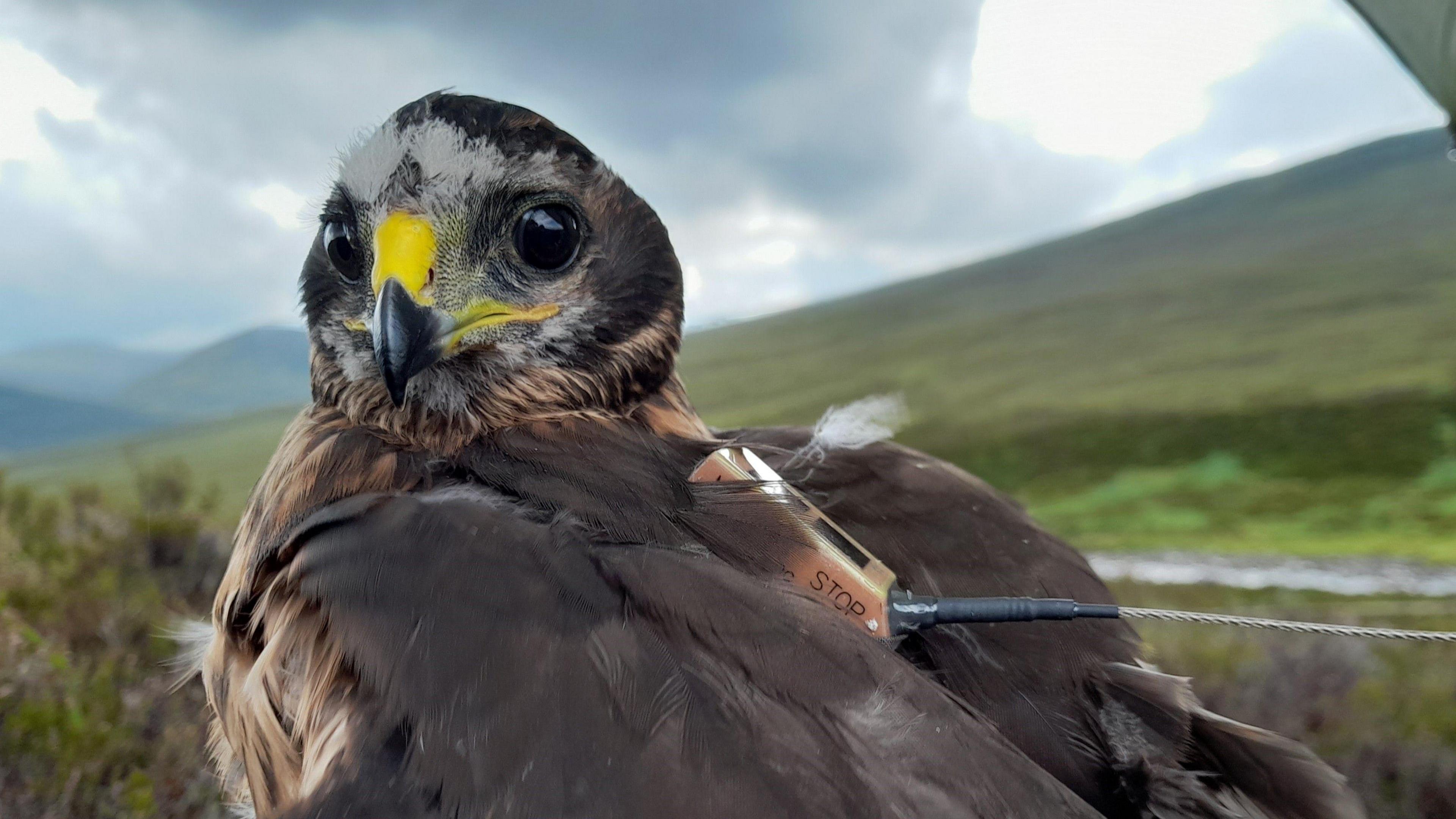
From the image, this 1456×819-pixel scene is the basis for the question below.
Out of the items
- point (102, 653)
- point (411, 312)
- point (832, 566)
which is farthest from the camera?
point (102, 653)

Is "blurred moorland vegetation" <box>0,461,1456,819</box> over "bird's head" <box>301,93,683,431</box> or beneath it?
beneath

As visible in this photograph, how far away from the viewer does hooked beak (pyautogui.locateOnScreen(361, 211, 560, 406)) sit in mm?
1376

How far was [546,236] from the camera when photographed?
1588 mm

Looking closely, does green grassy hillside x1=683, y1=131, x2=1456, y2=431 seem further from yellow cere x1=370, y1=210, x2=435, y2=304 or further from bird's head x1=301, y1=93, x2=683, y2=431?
yellow cere x1=370, y1=210, x2=435, y2=304

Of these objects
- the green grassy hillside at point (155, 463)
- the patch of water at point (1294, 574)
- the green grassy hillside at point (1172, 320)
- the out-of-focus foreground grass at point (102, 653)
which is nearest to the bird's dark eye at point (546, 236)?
the out-of-focus foreground grass at point (102, 653)

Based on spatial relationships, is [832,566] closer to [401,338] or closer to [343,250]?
[401,338]

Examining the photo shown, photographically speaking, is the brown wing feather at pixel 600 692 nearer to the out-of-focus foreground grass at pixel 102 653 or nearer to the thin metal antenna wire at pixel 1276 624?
the thin metal antenna wire at pixel 1276 624

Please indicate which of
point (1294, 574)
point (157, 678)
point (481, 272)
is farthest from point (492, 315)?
point (1294, 574)

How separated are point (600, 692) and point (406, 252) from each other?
924 millimetres

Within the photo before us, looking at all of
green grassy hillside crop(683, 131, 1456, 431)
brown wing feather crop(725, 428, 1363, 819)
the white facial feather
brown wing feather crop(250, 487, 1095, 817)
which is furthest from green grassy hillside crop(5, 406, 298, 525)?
brown wing feather crop(725, 428, 1363, 819)

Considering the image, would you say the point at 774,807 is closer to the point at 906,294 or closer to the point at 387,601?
the point at 387,601

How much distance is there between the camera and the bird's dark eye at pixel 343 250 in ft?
5.32

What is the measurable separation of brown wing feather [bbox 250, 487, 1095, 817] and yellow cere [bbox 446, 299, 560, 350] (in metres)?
0.48

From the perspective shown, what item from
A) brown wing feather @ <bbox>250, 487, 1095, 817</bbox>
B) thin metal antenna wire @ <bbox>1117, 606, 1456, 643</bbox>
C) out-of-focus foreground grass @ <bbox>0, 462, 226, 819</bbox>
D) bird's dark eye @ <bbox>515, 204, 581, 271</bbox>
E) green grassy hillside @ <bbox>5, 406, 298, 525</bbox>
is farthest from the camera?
green grassy hillside @ <bbox>5, 406, 298, 525</bbox>
